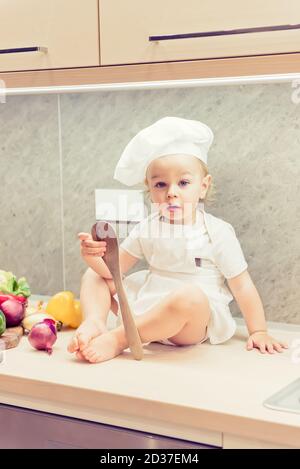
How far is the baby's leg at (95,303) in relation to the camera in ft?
5.12

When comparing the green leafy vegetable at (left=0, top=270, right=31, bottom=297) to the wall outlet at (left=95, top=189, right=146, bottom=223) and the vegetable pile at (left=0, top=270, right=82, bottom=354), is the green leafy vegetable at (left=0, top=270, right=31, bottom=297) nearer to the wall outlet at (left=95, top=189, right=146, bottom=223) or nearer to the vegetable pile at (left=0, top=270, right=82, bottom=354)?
the vegetable pile at (left=0, top=270, right=82, bottom=354)

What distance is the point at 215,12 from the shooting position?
1308 millimetres

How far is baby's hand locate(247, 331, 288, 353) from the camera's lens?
152 centimetres

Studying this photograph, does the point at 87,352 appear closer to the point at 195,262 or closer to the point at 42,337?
the point at 42,337

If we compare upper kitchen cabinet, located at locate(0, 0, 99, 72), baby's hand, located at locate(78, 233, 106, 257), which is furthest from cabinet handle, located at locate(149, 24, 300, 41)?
baby's hand, located at locate(78, 233, 106, 257)

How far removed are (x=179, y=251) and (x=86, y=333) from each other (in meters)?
0.28

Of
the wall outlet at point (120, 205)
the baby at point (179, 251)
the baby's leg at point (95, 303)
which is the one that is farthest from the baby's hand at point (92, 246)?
the wall outlet at point (120, 205)

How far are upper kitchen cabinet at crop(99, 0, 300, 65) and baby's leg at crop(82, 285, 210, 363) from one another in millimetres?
451

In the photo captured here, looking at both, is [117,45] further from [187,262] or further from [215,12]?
[187,262]

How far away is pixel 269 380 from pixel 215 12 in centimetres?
63

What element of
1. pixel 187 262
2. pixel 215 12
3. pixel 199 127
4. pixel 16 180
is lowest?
pixel 187 262

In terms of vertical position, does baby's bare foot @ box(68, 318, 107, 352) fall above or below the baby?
below

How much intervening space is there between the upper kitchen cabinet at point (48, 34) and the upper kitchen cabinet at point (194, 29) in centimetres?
3

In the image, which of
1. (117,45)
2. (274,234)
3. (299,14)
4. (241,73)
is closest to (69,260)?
(274,234)
